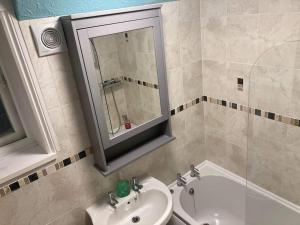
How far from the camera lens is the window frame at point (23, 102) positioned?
1.04m

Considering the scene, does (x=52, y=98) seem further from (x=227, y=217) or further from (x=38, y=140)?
(x=227, y=217)

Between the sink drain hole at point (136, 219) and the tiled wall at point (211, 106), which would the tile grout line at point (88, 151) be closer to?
the tiled wall at point (211, 106)

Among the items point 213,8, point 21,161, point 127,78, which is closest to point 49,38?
point 127,78

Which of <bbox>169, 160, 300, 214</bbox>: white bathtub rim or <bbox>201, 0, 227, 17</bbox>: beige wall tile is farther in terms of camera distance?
<bbox>169, 160, 300, 214</bbox>: white bathtub rim

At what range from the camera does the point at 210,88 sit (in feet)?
6.14

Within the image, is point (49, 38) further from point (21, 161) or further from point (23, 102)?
point (21, 161)

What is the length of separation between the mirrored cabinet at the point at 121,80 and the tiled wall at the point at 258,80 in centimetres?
48

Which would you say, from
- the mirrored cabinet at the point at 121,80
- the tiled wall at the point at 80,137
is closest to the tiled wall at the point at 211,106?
the tiled wall at the point at 80,137

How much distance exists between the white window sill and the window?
0.07m

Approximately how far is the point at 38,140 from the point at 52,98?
28cm

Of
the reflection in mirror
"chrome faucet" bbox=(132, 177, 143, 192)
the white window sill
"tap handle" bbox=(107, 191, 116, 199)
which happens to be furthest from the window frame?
"chrome faucet" bbox=(132, 177, 143, 192)

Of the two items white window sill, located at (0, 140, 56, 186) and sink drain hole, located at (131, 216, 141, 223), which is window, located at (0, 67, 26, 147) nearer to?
white window sill, located at (0, 140, 56, 186)

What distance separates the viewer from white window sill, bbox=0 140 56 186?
114 cm

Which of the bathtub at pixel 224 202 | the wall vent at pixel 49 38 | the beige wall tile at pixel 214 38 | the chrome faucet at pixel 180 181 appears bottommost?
the bathtub at pixel 224 202
